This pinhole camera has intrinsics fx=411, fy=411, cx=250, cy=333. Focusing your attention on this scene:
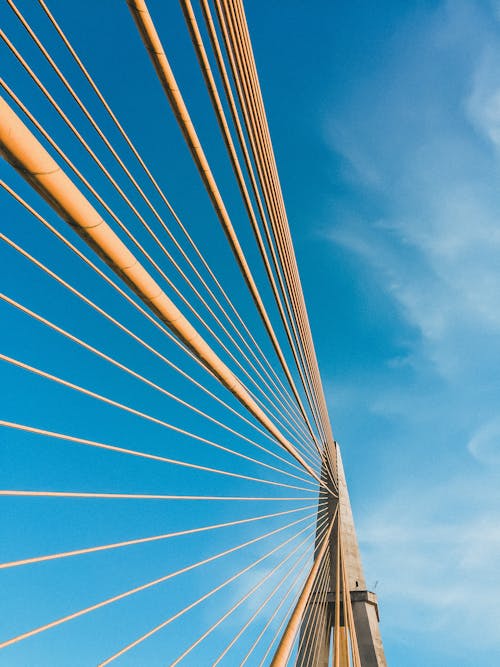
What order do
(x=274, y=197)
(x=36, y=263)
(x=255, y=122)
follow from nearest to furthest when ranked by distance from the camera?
(x=36, y=263) → (x=255, y=122) → (x=274, y=197)

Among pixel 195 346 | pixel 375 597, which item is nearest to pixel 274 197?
pixel 195 346

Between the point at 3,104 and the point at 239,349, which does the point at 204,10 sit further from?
the point at 239,349

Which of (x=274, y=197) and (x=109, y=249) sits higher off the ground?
(x=274, y=197)

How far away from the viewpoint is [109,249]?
1.58 meters

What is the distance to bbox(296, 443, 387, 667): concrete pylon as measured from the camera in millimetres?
7301

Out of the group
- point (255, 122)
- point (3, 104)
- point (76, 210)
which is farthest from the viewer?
point (255, 122)

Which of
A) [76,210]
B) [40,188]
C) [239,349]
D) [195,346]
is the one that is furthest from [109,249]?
[239,349]

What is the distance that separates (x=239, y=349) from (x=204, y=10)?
2310 millimetres

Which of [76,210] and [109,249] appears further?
[109,249]

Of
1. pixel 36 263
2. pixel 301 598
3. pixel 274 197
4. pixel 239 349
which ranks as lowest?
pixel 301 598

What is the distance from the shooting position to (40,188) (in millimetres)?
1247

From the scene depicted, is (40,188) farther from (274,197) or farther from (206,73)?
(274,197)

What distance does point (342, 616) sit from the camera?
26.9 feet

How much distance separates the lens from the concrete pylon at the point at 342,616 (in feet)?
24.0
